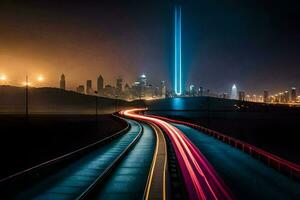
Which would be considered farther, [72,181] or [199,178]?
[199,178]

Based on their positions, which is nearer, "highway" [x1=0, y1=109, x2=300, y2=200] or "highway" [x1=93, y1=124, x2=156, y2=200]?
"highway" [x1=0, y1=109, x2=300, y2=200]

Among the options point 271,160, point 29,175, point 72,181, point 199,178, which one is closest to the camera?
point 29,175

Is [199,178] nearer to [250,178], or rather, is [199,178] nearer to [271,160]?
[250,178]

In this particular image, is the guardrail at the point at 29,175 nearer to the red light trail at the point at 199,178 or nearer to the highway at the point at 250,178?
the red light trail at the point at 199,178

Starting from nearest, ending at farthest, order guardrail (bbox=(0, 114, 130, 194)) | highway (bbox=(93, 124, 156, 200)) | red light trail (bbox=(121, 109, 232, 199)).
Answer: guardrail (bbox=(0, 114, 130, 194)), red light trail (bbox=(121, 109, 232, 199)), highway (bbox=(93, 124, 156, 200))

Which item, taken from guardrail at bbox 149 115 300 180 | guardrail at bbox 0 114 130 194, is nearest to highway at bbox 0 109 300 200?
guardrail at bbox 0 114 130 194

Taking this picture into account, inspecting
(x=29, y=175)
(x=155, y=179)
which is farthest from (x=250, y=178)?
(x=29, y=175)

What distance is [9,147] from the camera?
39344 millimetres

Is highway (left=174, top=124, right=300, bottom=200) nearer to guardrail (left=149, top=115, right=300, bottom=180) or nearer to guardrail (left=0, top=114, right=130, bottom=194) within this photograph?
guardrail (left=149, top=115, right=300, bottom=180)

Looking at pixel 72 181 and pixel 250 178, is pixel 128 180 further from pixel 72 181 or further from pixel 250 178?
pixel 250 178

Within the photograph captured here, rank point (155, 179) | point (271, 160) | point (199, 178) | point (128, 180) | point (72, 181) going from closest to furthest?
point (72, 181), point (128, 180), point (155, 179), point (199, 178), point (271, 160)

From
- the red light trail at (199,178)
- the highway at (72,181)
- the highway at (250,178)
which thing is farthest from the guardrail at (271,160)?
the highway at (72,181)

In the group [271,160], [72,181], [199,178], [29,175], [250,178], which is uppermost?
[29,175]

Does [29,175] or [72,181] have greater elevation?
[29,175]
